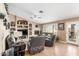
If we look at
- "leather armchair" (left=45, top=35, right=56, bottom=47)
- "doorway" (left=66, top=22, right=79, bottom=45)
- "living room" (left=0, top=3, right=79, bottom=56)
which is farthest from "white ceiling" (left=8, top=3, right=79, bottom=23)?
"leather armchair" (left=45, top=35, right=56, bottom=47)

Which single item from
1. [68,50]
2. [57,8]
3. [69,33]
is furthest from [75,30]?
[57,8]

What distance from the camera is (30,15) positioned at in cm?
357

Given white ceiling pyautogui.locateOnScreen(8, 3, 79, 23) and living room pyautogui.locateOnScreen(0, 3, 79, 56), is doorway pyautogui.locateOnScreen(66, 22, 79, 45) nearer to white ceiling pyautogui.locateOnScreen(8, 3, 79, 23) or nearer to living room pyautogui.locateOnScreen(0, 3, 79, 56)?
living room pyautogui.locateOnScreen(0, 3, 79, 56)

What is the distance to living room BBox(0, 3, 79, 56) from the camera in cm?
336

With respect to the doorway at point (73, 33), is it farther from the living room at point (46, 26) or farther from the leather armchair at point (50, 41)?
the leather armchair at point (50, 41)

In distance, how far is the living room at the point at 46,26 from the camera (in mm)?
3361

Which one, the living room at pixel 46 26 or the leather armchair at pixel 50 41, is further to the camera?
the leather armchair at pixel 50 41

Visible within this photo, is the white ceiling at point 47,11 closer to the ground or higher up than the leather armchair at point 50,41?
higher up

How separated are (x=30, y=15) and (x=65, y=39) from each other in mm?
1348

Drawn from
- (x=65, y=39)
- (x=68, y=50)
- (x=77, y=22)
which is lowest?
(x=68, y=50)

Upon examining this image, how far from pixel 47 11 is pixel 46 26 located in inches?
19.1

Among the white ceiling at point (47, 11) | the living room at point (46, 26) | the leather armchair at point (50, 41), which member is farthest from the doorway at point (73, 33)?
the leather armchair at point (50, 41)

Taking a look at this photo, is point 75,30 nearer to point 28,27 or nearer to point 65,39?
point 65,39

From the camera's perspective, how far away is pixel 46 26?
12.0ft
